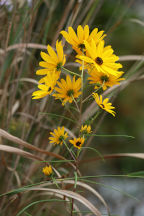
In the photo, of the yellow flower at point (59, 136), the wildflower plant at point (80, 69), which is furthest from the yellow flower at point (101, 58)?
the yellow flower at point (59, 136)

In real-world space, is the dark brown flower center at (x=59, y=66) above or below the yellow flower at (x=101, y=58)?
below

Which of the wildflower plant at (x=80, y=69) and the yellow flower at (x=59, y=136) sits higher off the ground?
the wildflower plant at (x=80, y=69)

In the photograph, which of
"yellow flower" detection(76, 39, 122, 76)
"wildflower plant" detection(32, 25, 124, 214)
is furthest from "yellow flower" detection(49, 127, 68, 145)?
"yellow flower" detection(76, 39, 122, 76)

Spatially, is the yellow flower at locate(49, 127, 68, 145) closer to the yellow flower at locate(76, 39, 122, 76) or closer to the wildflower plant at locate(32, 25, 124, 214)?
the wildflower plant at locate(32, 25, 124, 214)

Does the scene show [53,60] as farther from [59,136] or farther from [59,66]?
[59,136]

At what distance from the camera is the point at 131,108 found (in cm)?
234

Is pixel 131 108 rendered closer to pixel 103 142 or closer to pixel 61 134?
pixel 103 142

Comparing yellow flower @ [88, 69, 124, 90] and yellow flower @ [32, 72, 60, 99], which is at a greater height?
yellow flower @ [88, 69, 124, 90]

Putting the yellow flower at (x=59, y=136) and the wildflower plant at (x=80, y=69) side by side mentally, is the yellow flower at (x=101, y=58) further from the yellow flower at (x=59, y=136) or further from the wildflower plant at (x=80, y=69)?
the yellow flower at (x=59, y=136)

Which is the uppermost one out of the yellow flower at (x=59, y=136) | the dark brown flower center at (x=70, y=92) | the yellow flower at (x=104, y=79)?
the yellow flower at (x=104, y=79)

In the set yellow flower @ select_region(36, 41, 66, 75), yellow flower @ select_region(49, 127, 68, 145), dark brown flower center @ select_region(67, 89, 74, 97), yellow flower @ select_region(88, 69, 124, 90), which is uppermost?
yellow flower @ select_region(36, 41, 66, 75)

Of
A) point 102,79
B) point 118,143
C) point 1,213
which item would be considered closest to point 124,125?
point 118,143

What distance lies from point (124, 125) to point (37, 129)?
1555 millimetres

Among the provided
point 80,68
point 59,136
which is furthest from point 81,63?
point 59,136
